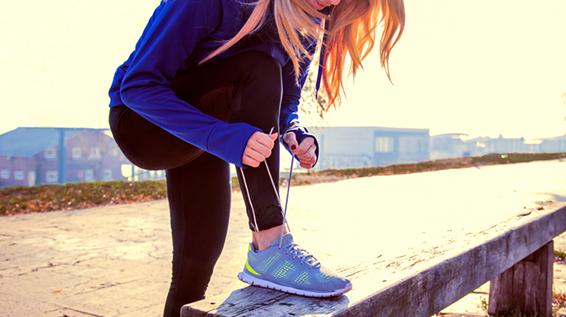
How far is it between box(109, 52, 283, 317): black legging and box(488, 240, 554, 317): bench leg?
5.79 feet

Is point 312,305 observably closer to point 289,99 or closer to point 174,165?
point 174,165

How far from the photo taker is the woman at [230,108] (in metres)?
1.33

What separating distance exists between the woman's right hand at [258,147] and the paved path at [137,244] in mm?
490

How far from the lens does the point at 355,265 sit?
62.4 inches

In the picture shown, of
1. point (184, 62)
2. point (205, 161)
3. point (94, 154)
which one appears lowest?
point (94, 154)

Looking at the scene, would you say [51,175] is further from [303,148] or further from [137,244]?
[303,148]

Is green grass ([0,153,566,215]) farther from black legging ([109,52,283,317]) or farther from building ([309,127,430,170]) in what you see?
building ([309,127,430,170])

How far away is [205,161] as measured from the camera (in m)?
1.72

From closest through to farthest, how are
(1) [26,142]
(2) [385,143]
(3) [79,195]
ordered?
(3) [79,195]
(1) [26,142]
(2) [385,143]

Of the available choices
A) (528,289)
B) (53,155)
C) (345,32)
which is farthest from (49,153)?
(345,32)

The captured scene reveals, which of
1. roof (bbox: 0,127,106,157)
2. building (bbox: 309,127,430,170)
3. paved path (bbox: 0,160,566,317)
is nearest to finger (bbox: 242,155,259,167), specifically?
paved path (bbox: 0,160,566,317)

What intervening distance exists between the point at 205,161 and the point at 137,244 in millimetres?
2857

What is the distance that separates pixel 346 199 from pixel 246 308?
618 cm

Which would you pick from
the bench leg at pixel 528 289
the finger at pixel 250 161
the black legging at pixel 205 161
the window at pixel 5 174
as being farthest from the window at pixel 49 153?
the finger at pixel 250 161
